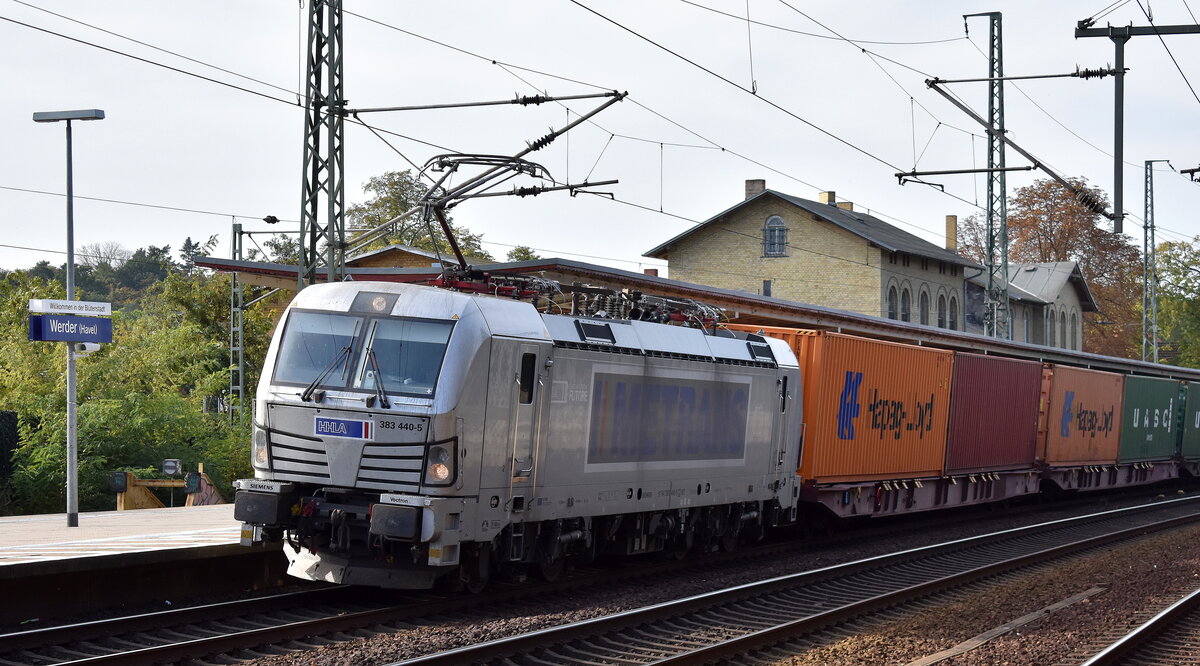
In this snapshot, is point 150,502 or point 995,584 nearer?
point 995,584

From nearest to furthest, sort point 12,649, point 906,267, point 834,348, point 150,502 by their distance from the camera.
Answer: point 12,649
point 834,348
point 150,502
point 906,267

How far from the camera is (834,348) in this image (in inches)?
760

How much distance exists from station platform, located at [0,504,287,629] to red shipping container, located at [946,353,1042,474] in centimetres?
1424

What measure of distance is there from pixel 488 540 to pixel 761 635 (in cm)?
273

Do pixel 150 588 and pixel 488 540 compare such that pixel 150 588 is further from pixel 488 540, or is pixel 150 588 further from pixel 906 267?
pixel 906 267

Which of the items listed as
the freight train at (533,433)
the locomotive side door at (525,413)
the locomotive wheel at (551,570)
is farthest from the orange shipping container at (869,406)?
the locomotive side door at (525,413)

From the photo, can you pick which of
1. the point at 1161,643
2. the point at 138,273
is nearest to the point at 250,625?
the point at 1161,643

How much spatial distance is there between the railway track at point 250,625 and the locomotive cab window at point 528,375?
2.02 meters

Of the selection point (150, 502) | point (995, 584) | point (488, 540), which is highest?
point (488, 540)

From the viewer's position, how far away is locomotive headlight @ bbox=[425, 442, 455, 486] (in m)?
11.4

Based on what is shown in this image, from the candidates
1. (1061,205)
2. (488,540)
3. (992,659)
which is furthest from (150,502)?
(1061,205)

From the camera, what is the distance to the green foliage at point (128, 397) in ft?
90.8

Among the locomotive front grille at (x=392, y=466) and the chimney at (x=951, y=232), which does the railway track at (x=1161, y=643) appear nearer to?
the locomotive front grille at (x=392, y=466)

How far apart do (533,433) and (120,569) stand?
13.5 ft
